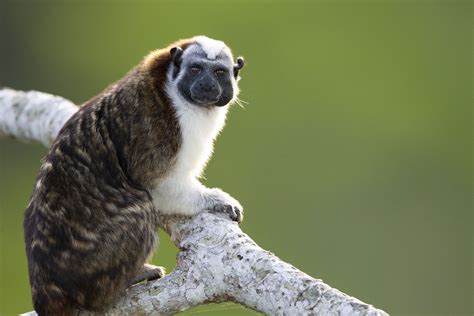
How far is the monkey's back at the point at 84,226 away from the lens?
5195 mm

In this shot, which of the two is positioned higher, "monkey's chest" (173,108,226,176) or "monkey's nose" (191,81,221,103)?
"monkey's nose" (191,81,221,103)

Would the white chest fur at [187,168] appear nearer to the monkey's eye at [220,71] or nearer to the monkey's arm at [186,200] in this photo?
the monkey's arm at [186,200]

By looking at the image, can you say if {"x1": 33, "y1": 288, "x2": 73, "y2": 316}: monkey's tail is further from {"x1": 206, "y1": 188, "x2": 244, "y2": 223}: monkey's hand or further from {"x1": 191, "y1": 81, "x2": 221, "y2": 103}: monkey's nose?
{"x1": 191, "y1": 81, "x2": 221, "y2": 103}: monkey's nose

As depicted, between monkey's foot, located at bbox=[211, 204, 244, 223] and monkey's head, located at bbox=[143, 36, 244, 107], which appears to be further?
monkey's head, located at bbox=[143, 36, 244, 107]

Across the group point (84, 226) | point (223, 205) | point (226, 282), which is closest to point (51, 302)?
point (84, 226)

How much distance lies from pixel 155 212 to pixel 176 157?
1.16 ft

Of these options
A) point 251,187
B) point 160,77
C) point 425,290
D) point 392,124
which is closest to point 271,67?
point 392,124

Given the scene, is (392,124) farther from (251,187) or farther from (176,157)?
(176,157)

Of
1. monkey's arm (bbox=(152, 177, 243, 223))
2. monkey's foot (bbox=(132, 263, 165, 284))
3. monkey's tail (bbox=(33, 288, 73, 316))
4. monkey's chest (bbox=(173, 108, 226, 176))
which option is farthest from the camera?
monkey's chest (bbox=(173, 108, 226, 176))

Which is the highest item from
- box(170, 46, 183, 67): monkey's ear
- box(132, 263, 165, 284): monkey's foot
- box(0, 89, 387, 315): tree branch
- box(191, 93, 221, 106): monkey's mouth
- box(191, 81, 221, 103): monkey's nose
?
box(170, 46, 183, 67): monkey's ear

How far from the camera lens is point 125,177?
5730 millimetres

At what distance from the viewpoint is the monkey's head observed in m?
5.95

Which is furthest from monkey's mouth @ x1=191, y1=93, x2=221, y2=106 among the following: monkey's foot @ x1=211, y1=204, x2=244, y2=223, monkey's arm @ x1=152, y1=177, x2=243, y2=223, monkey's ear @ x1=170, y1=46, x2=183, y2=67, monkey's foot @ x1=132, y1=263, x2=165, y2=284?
monkey's foot @ x1=132, y1=263, x2=165, y2=284

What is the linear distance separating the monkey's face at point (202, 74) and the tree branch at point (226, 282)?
704 mm
